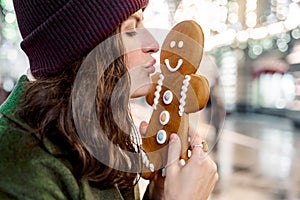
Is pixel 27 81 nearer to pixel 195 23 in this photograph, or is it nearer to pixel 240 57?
pixel 195 23

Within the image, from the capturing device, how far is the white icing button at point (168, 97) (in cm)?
97

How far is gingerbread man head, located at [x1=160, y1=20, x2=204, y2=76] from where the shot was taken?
3.12 feet

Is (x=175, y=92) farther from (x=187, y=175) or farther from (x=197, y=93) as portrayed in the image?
(x=187, y=175)

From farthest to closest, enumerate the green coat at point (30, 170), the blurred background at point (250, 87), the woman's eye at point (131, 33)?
the blurred background at point (250, 87), the woman's eye at point (131, 33), the green coat at point (30, 170)

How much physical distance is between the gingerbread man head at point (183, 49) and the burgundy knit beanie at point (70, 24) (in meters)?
0.13

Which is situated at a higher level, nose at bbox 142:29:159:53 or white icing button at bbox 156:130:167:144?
nose at bbox 142:29:159:53

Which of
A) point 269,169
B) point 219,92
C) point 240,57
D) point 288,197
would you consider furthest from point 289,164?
point 240,57

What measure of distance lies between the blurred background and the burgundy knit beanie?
0.69 ft

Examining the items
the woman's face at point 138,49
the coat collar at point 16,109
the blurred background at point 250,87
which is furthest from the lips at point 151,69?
the coat collar at point 16,109

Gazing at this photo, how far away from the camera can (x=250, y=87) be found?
50.6 feet

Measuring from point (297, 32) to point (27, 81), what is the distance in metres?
12.2

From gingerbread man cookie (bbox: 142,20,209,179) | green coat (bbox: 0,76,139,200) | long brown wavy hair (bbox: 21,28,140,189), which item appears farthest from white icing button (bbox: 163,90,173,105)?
green coat (bbox: 0,76,139,200)

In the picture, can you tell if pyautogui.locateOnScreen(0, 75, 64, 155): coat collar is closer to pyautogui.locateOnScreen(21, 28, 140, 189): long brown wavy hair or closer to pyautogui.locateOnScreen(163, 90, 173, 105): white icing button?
pyautogui.locateOnScreen(21, 28, 140, 189): long brown wavy hair

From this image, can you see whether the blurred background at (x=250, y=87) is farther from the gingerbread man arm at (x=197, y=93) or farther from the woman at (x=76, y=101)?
the woman at (x=76, y=101)
